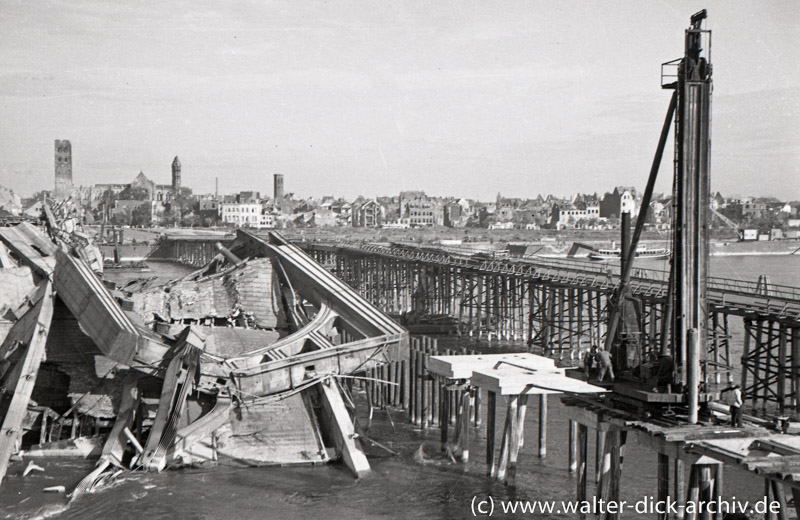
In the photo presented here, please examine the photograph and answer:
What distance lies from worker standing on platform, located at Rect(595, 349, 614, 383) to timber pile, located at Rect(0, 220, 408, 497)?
7580 millimetres

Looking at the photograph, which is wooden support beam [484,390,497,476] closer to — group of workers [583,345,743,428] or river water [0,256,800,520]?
river water [0,256,800,520]

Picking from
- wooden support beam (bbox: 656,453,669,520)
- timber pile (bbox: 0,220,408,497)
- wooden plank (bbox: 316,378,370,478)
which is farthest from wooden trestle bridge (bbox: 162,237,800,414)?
timber pile (bbox: 0,220,408,497)

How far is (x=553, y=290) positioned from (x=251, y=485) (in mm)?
25472

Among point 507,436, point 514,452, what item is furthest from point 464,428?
point 514,452

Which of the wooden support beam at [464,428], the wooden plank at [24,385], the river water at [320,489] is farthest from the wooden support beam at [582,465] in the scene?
the wooden plank at [24,385]

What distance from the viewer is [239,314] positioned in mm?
34656

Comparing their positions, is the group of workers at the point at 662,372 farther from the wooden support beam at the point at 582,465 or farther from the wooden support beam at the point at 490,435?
the wooden support beam at the point at 490,435

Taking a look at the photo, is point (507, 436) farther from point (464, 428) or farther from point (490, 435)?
point (464, 428)

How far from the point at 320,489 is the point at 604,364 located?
26.3ft

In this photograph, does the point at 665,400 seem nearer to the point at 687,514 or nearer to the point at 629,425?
the point at 629,425

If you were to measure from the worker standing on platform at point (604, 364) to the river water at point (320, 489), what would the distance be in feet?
13.4

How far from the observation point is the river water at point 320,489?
68.7 feet

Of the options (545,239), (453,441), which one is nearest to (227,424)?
(453,441)

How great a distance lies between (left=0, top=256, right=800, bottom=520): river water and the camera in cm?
2095
